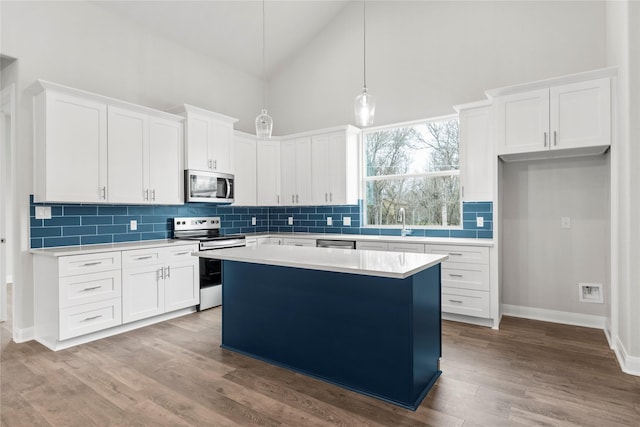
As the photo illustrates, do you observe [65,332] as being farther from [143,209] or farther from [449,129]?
[449,129]

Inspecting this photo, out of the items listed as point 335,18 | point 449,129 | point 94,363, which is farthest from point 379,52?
point 94,363

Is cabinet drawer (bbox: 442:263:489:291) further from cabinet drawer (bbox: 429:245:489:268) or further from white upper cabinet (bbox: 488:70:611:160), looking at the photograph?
white upper cabinet (bbox: 488:70:611:160)

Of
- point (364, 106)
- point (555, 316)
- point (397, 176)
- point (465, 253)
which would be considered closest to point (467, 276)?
point (465, 253)

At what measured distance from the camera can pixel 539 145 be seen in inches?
131

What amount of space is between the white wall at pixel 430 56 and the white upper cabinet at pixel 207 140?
1.36 m

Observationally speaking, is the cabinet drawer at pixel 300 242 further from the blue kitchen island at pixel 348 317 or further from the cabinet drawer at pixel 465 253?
the blue kitchen island at pixel 348 317

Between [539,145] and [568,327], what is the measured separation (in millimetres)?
1837

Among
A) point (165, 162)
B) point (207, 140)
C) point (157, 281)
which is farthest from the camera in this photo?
point (207, 140)

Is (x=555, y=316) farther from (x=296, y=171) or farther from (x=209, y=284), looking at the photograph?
(x=209, y=284)

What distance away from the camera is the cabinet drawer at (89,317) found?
10.3 feet

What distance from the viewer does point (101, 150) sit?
140 inches

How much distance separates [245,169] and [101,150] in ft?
6.56

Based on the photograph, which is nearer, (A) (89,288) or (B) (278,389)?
(B) (278,389)

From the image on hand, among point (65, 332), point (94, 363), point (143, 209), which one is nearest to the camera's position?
point (94, 363)
